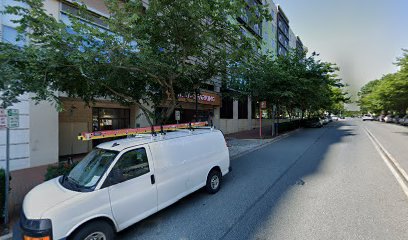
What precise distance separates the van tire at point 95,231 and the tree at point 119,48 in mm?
2520

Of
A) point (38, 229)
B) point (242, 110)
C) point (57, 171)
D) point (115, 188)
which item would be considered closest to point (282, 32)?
point (242, 110)

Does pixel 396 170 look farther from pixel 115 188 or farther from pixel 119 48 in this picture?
pixel 119 48

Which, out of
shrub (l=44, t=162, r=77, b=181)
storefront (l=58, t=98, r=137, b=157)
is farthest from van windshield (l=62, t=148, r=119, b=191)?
storefront (l=58, t=98, r=137, b=157)

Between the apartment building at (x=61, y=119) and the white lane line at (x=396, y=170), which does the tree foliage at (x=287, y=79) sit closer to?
the apartment building at (x=61, y=119)

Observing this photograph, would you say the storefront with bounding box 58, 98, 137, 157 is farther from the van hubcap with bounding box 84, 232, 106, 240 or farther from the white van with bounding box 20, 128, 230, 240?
the van hubcap with bounding box 84, 232, 106, 240

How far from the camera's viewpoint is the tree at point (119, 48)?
193 inches

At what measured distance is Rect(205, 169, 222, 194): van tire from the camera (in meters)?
6.14

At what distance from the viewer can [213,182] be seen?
6297mm

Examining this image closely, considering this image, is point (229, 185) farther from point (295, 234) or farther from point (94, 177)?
point (94, 177)

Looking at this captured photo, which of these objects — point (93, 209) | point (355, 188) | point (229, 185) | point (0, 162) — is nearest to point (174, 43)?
point (229, 185)

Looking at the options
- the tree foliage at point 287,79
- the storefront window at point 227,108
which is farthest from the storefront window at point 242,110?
the tree foliage at point 287,79

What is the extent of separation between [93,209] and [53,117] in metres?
8.11

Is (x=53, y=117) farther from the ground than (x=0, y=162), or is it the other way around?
(x=53, y=117)

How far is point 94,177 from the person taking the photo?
3947 mm
